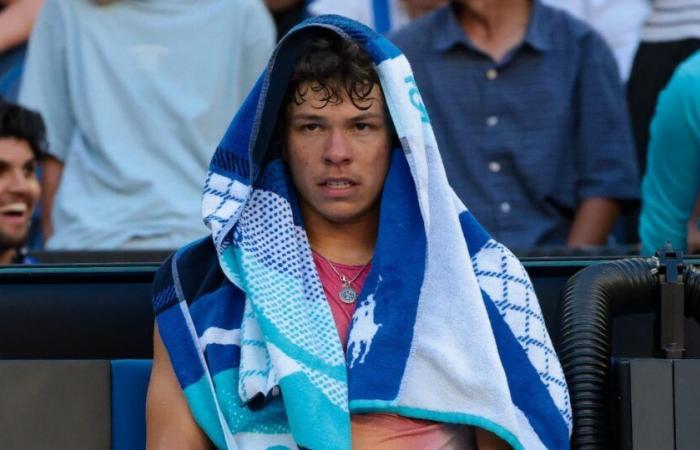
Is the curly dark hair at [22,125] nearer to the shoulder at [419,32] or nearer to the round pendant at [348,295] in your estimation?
the shoulder at [419,32]

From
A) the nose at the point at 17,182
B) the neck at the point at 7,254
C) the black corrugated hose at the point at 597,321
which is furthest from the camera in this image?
the nose at the point at 17,182

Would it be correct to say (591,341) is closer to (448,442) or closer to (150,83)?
(448,442)

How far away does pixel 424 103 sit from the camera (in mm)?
4906

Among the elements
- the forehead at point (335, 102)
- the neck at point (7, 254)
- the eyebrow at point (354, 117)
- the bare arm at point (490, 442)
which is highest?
the forehead at point (335, 102)

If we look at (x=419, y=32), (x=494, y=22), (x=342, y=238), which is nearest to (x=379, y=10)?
(x=419, y=32)

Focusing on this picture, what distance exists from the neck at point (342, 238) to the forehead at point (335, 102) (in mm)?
241

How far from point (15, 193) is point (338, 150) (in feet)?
6.30

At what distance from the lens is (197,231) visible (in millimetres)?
5055

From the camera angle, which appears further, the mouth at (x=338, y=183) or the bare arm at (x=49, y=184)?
the bare arm at (x=49, y=184)

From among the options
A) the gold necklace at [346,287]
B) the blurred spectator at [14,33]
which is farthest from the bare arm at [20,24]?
the gold necklace at [346,287]

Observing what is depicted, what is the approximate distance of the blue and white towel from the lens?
124 inches

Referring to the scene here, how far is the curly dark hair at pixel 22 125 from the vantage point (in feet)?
16.3

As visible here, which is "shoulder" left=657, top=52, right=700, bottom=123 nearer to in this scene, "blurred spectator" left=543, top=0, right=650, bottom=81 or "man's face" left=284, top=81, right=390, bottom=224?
"blurred spectator" left=543, top=0, right=650, bottom=81

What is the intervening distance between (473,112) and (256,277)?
1.92 meters
